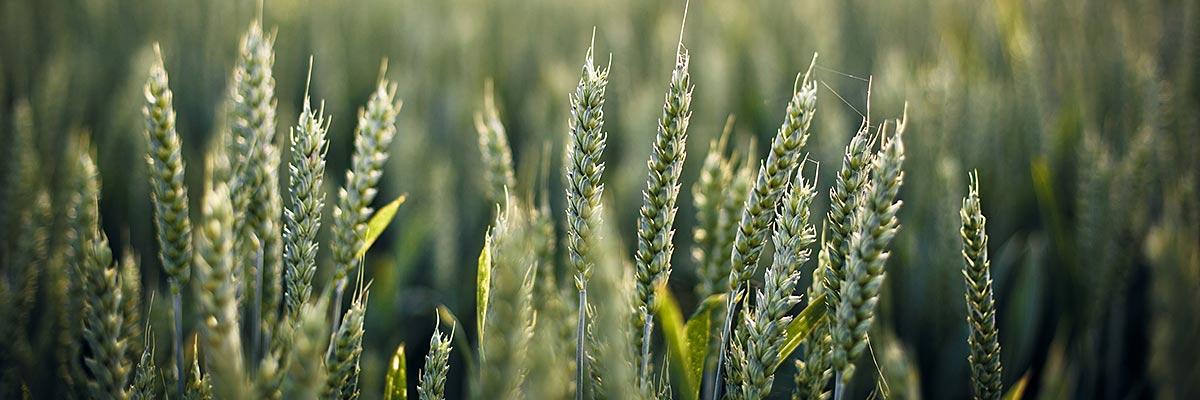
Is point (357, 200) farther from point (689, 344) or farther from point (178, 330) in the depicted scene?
point (689, 344)

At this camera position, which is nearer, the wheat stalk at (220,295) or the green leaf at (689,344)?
the wheat stalk at (220,295)

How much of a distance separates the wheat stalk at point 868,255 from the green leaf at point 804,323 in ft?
0.20

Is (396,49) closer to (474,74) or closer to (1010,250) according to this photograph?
(474,74)

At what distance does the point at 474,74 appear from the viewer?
1.74 meters

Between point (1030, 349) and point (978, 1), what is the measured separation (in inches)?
51.3

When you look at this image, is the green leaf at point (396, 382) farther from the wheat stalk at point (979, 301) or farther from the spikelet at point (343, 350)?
the wheat stalk at point (979, 301)

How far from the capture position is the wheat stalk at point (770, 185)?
17.7 inches

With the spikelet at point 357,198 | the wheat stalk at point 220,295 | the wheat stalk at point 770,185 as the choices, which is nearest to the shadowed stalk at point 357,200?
the spikelet at point 357,198

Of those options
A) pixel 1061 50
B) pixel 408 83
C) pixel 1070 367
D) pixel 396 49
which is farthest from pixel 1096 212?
pixel 396 49

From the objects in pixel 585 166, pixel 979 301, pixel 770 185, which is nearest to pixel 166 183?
pixel 585 166

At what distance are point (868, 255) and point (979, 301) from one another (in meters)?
0.11

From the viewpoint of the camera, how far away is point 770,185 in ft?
1.50

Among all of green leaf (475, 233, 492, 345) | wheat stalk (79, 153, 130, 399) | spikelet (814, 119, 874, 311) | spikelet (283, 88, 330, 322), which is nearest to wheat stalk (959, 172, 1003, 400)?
spikelet (814, 119, 874, 311)

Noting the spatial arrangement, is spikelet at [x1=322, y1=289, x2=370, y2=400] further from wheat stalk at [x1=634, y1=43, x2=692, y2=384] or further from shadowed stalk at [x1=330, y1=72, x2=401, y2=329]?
wheat stalk at [x1=634, y1=43, x2=692, y2=384]
